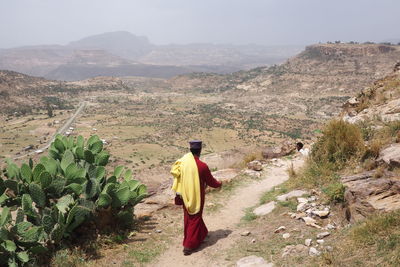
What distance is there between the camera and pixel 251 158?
11.8 m

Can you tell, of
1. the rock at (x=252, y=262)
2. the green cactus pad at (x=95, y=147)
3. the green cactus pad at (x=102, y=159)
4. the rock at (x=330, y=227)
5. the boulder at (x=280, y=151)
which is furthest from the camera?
the boulder at (x=280, y=151)

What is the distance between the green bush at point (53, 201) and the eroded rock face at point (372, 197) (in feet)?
12.6

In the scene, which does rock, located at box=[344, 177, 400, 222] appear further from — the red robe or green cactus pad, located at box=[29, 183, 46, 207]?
green cactus pad, located at box=[29, 183, 46, 207]

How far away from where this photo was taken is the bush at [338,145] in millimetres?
6605

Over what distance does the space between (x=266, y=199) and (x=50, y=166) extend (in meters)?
4.62

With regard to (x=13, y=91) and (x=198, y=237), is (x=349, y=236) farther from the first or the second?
(x=13, y=91)

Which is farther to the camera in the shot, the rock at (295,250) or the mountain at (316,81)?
the mountain at (316,81)

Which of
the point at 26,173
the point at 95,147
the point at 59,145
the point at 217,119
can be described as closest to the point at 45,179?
the point at 26,173

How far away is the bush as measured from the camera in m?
6.61

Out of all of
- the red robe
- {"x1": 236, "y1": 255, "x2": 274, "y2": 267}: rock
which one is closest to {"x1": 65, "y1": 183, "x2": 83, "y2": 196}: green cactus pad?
the red robe

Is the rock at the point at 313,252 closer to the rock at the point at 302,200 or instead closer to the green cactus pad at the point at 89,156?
the rock at the point at 302,200

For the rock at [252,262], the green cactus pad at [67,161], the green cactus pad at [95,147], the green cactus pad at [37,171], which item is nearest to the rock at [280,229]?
the rock at [252,262]

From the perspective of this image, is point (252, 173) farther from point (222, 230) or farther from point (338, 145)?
point (222, 230)

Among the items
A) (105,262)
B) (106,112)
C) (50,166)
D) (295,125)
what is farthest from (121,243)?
(106,112)
